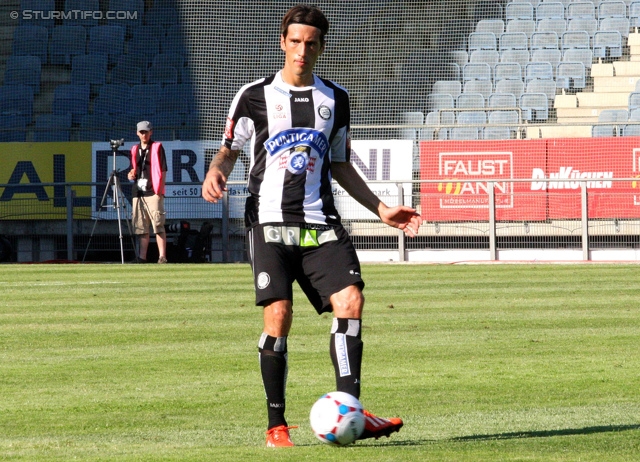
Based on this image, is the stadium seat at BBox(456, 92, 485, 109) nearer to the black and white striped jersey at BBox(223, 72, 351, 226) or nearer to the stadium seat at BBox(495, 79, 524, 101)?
the stadium seat at BBox(495, 79, 524, 101)

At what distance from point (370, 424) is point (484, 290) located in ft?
30.5

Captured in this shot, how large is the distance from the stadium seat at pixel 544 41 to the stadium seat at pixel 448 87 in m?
2.48

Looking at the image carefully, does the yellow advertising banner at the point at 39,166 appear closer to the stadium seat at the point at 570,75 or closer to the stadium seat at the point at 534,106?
the stadium seat at the point at 534,106

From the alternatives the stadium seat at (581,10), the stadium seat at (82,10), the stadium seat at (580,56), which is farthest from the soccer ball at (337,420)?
the stadium seat at (82,10)

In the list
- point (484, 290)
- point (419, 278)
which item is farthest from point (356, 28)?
point (484, 290)

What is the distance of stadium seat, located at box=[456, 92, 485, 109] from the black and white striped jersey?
2166 cm

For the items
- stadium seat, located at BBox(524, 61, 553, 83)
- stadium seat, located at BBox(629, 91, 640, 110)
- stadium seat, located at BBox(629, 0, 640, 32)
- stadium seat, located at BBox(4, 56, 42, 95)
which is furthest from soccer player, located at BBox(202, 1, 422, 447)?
stadium seat, located at BBox(629, 0, 640, 32)

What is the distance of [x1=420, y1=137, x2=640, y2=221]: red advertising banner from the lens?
838 inches

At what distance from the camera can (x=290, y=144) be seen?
5.43 m

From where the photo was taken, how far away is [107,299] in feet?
43.1

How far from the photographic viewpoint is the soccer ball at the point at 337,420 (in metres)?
4.87

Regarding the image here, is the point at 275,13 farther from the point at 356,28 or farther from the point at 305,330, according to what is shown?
the point at 305,330

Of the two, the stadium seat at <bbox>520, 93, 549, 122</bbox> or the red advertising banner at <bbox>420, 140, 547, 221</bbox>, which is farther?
the stadium seat at <bbox>520, 93, 549, 122</bbox>

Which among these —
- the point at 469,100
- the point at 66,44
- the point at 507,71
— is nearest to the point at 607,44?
the point at 507,71
